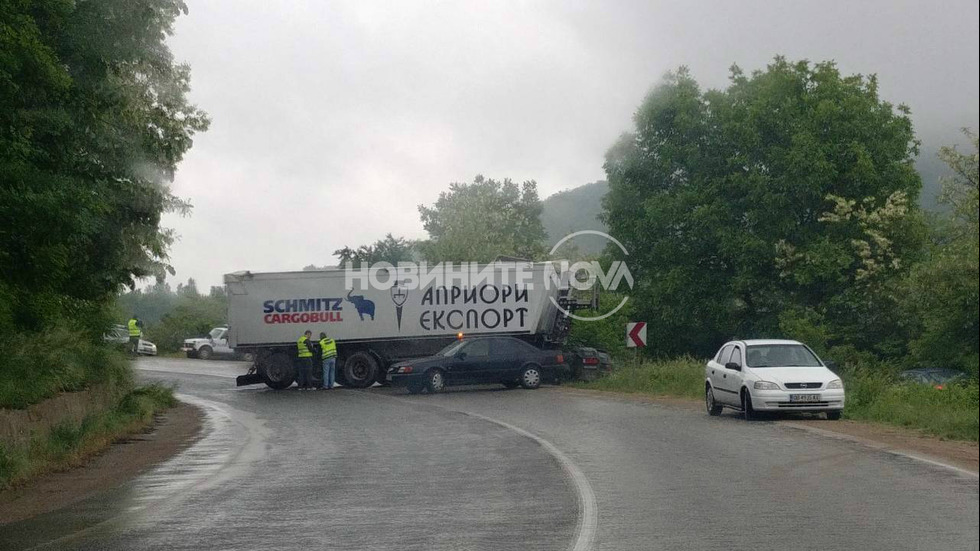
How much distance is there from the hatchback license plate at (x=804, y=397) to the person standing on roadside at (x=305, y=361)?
1811cm

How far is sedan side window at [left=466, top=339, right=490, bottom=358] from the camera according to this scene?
3322 centimetres

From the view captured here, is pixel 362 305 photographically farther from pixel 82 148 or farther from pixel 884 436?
pixel 884 436

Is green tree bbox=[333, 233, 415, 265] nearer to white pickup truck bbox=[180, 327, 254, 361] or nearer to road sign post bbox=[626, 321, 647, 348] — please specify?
white pickup truck bbox=[180, 327, 254, 361]

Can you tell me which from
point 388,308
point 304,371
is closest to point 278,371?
point 304,371

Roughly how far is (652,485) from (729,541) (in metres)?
3.82

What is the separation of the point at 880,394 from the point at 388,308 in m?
20.1

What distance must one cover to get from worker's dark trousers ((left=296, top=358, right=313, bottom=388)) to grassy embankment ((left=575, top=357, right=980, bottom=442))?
845cm

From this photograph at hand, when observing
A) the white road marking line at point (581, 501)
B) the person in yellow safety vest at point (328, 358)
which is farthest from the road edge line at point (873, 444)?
the person in yellow safety vest at point (328, 358)

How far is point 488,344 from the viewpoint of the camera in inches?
1315

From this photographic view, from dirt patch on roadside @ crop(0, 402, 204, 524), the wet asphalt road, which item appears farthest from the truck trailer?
the wet asphalt road

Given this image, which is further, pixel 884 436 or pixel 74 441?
pixel 884 436

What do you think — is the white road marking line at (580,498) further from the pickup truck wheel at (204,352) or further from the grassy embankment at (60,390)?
the pickup truck wheel at (204,352)

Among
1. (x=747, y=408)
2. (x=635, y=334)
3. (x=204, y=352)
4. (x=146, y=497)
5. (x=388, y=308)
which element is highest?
(x=388, y=308)

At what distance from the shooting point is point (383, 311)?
38500mm
